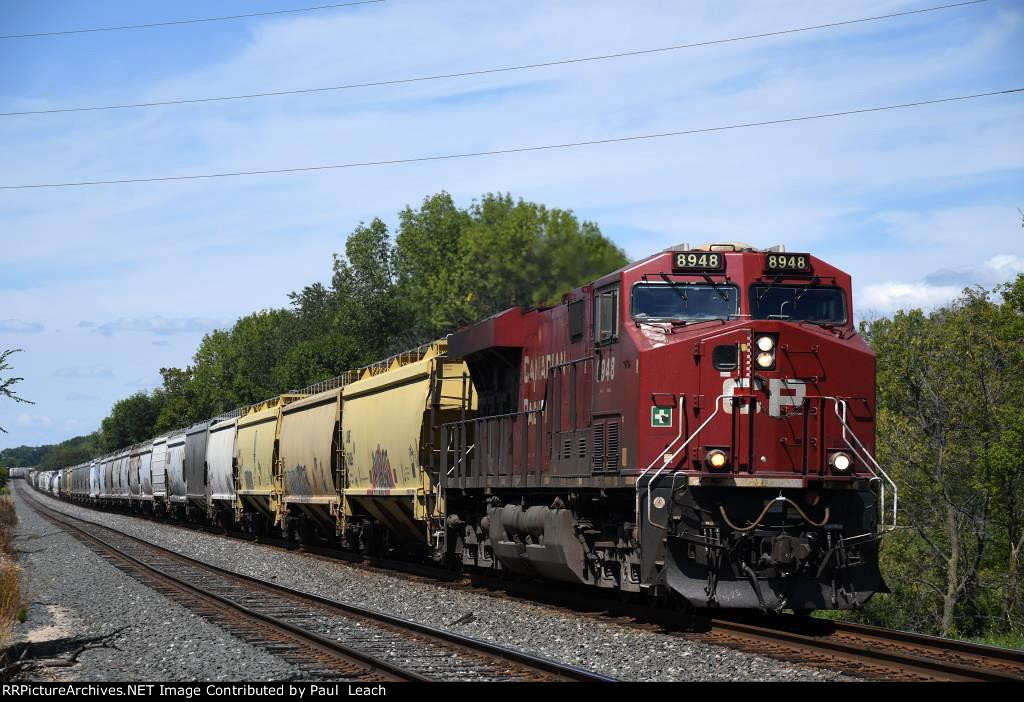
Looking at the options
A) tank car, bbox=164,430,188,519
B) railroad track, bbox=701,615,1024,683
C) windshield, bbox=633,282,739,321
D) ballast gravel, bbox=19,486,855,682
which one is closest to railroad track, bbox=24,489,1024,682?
railroad track, bbox=701,615,1024,683

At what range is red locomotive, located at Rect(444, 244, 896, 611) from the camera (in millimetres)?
12898

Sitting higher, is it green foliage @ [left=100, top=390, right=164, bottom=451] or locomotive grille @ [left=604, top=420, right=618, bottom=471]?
green foliage @ [left=100, top=390, right=164, bottom=451]

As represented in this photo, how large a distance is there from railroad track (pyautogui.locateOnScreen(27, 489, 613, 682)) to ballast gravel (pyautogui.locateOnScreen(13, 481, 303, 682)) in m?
0.35

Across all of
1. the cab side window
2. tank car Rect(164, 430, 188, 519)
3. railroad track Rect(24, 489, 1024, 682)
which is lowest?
railroad track Rect(24, 489, 1024, 682)

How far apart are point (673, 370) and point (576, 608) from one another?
14.8ft

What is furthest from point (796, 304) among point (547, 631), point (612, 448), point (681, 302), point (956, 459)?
point (956, 459)

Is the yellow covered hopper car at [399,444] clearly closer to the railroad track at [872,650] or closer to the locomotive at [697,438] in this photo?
the locomotive at [697,438]

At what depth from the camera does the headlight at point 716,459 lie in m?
13.0

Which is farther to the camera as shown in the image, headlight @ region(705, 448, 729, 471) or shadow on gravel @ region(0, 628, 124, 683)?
headlight @ region(705, 448, 729, 471)

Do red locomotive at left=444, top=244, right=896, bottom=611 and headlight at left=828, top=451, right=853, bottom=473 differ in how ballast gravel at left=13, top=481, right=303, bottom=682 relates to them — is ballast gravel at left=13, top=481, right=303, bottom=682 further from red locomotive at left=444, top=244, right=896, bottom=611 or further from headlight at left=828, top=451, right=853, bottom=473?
headlight at left=828, top=451, right=853, bottom=473

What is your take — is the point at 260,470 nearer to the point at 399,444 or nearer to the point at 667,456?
the point at 399,444

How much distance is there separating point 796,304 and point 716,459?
7.51 feet

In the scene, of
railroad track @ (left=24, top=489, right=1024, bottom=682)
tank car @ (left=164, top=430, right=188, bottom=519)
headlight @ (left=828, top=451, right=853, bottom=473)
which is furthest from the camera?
tank car @ (left=164, top=430, right=188, bottom=519)

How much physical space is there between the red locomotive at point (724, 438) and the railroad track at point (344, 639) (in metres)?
2.36
